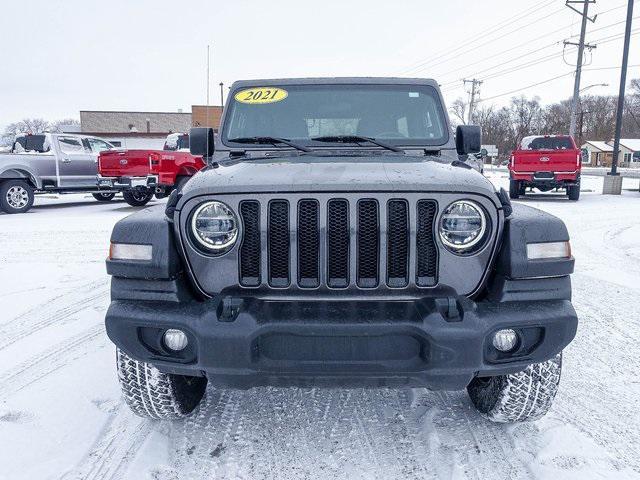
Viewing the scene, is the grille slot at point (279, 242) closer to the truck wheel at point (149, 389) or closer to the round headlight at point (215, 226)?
the round headlight at point (215, 226)

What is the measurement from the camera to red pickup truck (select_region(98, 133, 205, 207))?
37.3 feet

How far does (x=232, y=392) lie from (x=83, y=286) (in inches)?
125

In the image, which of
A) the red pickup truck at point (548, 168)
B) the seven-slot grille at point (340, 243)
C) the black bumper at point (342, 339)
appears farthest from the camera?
the red pickup truck at point (548, 168)

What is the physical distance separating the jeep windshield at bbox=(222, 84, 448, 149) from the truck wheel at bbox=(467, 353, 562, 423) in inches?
64.0

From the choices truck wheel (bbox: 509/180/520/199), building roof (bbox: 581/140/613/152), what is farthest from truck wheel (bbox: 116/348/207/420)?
building roof (bbox: 581/140/613/152)

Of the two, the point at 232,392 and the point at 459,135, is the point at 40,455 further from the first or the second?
the point at 459,135

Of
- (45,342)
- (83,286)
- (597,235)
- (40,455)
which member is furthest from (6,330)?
(597,235)

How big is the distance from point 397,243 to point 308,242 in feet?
1.30

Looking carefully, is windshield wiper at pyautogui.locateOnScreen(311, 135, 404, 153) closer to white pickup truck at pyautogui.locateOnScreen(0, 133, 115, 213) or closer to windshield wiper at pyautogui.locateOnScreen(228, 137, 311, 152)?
windshield wiper at pyautogui.locateOnScreen(228, 137, 311, 152)

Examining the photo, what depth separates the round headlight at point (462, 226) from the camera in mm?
2230

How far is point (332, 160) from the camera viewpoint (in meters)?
2.77

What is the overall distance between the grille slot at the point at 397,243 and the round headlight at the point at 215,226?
69 cm

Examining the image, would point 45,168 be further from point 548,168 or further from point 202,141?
point 548,168

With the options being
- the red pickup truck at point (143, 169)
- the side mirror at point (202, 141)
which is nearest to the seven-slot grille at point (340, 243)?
the side mirror at point (202, 141)
